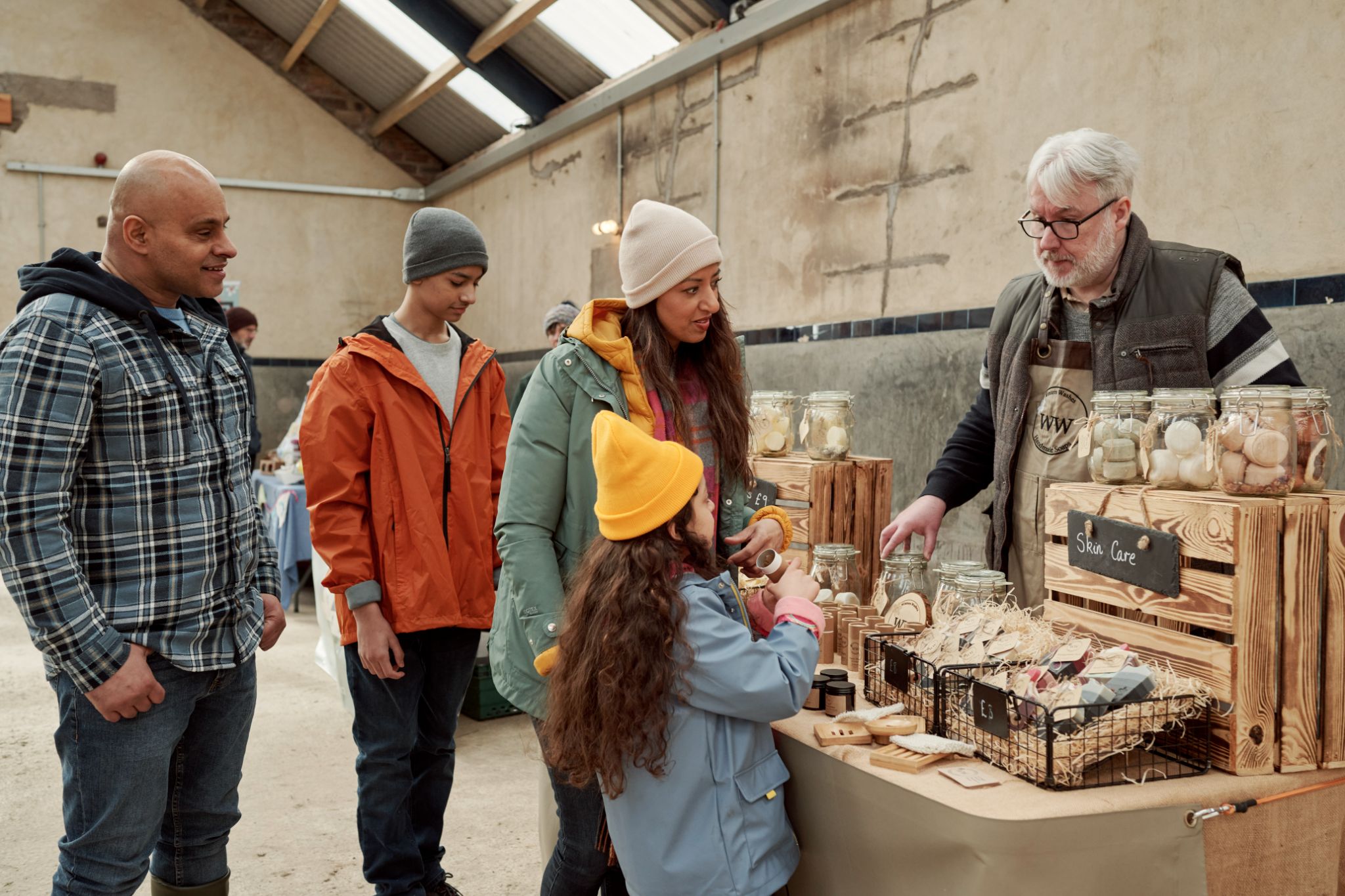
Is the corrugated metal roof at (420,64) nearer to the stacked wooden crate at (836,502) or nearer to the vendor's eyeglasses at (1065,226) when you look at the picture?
the stacked wooden crate at (836,502)

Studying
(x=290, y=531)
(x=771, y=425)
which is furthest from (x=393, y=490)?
(x=290, y=531)

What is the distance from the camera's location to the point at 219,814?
6.51 feet

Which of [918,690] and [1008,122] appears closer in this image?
[918,690]

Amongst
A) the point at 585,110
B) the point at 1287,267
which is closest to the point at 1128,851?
the point at 1287,267

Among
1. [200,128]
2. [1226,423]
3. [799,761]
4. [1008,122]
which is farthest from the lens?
[200,128]

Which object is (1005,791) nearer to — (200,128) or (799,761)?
(799,761)

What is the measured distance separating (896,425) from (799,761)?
124 inches

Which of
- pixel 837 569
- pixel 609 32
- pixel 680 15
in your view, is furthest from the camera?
pixel 609 32

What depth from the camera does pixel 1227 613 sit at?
1.46m

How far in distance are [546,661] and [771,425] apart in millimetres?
1296

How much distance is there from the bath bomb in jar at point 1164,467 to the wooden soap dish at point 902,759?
0.55 meters

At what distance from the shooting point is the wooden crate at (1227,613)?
1442 mm

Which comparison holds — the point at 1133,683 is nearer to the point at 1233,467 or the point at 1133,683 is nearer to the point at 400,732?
the point at 1233,467

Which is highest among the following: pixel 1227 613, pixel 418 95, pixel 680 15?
pixel 418 95
